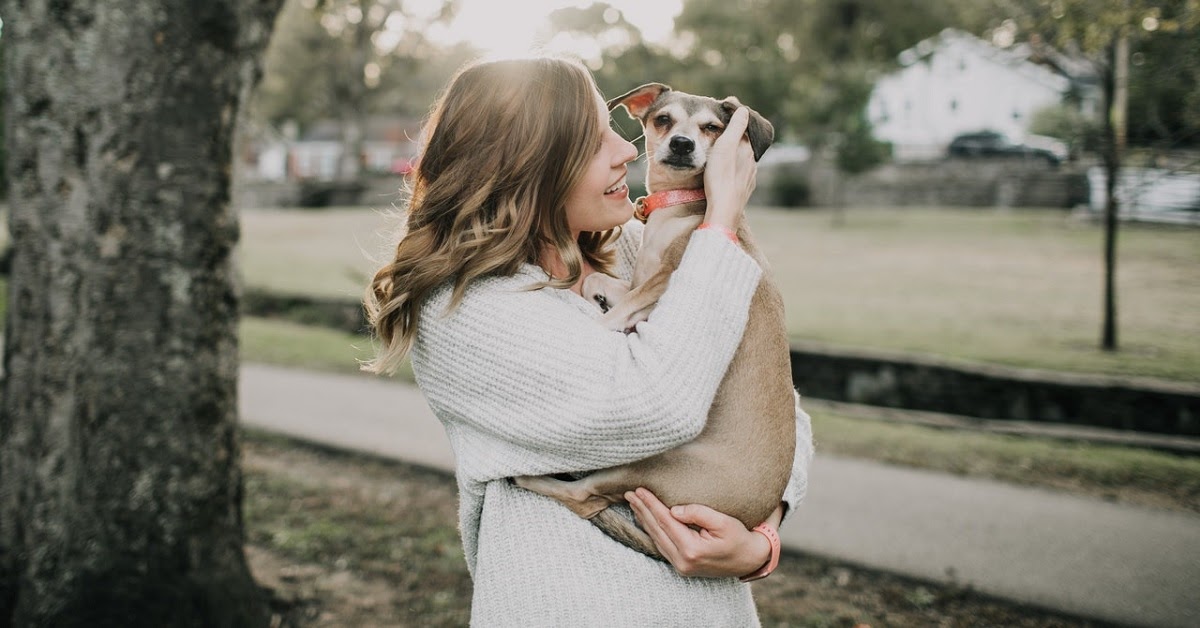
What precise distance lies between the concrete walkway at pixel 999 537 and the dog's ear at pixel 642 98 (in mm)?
2861

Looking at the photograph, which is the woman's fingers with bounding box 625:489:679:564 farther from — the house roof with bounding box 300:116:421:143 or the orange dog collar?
the house roof with bounding box 300:116:421:143

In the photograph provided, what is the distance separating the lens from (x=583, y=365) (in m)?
1.84

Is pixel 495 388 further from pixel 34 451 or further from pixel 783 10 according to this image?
pixel 783 10

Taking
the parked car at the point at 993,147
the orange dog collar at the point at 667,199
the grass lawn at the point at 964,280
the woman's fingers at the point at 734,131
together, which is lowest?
the grass lawn at the point at 964,280

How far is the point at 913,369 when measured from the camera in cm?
804

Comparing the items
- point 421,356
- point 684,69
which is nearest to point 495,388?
point 421,356

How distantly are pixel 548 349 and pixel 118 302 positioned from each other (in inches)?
81.7

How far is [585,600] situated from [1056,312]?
11.5 m

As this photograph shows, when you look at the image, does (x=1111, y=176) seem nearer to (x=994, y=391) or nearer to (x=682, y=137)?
(x=994, y=391)

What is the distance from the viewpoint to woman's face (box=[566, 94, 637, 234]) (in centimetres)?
208

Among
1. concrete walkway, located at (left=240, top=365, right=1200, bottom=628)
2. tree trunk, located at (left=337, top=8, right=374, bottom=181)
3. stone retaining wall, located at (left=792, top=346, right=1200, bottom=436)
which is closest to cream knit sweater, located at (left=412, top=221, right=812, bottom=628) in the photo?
concrete walkway, located at (left=240, top=365, right=1200, bottom=628)

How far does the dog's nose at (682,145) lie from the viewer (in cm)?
290

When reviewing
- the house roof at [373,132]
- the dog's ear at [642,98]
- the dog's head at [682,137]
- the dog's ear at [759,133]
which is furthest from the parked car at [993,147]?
the house roof at [373,132]

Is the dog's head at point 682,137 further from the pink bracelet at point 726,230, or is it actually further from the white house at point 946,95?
the white house at point 946,95
